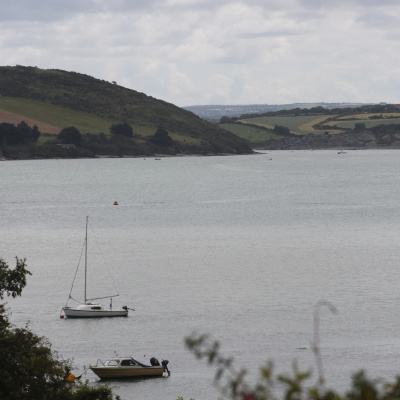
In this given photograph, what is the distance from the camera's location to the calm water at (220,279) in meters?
47.1

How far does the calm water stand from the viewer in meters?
47.1

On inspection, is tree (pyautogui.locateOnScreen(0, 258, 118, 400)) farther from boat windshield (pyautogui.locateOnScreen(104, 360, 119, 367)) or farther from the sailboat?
the sailboat

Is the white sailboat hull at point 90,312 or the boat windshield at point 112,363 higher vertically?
the white sailboat hull at point 90,312

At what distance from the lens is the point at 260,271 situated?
72.8 meters

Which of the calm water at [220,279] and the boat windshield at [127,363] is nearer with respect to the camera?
the boat windshield at [127,363]

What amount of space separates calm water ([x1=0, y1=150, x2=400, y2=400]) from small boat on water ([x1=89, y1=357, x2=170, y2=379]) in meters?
0.54

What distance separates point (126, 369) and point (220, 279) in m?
25.3

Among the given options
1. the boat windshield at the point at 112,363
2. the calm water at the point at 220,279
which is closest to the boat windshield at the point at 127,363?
the boat windshield at the point at 112,363

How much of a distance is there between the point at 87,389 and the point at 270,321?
84.9ft

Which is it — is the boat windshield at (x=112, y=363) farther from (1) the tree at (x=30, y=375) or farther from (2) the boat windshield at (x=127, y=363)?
(1) the tree at (x=30, y=375)

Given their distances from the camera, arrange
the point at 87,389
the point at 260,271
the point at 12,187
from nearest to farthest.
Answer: the point at 87,389
the point at 260,271
the point at 12,187

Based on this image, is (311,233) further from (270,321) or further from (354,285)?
(270,321)

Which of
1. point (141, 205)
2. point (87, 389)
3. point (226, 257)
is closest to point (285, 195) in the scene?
point (141, 205)

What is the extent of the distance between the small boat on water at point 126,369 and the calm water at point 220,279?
1.76ft
